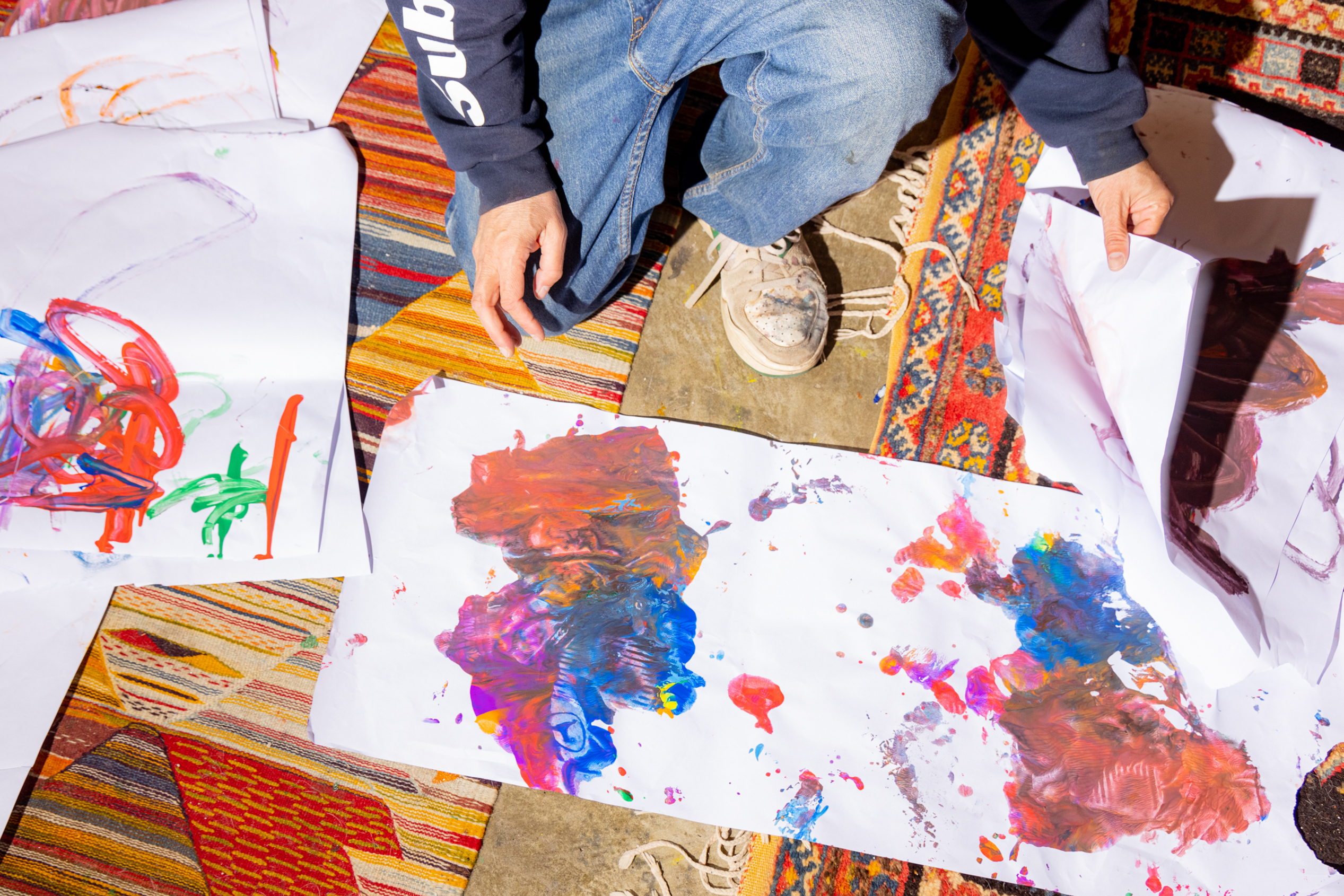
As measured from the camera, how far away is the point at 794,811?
85cm

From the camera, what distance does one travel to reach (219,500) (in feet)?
2.96

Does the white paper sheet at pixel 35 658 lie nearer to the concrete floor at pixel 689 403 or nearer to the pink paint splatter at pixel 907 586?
the concrete floor at pixel 689 403

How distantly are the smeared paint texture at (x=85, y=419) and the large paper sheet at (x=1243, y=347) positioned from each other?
1078 mm

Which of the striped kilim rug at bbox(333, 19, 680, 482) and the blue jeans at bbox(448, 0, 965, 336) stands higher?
the blue jeans at bbox(448, 0, 965, 336)

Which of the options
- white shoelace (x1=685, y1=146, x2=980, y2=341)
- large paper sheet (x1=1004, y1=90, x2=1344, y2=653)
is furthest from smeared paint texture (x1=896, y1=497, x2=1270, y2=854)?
white shoelace (x1=685, y1=146, x2=980, y2=341)

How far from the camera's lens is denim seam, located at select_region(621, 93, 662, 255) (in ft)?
2.59

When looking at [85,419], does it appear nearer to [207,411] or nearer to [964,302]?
[207,411]

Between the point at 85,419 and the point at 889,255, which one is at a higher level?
the point at 889,255

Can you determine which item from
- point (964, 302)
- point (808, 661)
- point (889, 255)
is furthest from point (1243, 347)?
point (808, 661)

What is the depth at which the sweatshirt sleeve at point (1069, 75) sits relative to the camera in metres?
0.75

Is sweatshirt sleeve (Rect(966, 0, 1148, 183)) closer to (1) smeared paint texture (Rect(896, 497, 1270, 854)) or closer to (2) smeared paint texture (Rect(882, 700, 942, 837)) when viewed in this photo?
(1) smeared paint texture (Rect(896, 497, 1270, 854))

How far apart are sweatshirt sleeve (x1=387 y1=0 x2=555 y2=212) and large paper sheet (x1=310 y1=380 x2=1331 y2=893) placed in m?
0.31

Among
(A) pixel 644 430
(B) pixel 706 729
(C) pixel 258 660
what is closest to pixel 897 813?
(B) pixel 706 729

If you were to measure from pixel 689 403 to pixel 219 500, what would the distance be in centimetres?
60
